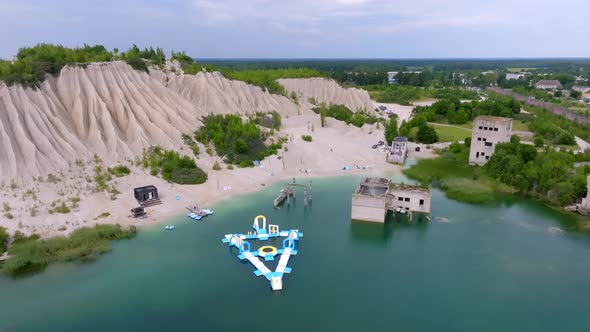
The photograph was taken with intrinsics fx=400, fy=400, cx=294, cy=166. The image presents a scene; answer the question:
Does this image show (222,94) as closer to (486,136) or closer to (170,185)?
(170,185)

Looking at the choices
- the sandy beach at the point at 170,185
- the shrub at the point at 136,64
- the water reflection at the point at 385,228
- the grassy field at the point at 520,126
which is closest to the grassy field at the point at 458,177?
the sandy beach at the point at 170,185

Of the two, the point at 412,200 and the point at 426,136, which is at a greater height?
the point at 426,136

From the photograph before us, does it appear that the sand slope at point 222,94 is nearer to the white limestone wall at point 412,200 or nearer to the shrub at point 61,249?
the shrub at point 61,249

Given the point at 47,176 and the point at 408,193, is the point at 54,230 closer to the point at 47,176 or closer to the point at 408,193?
the point at 47,176

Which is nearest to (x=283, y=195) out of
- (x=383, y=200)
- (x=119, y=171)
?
(x=383, y=200)

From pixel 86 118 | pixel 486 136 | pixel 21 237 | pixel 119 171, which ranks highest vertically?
pixel 86 118

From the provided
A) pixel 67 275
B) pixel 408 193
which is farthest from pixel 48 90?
pixel 408 193

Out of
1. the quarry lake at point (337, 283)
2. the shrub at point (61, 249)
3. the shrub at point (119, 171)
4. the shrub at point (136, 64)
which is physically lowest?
the quarry lake at point (337, 283)
